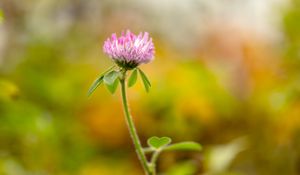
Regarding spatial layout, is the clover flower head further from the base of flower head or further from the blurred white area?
the blurred white area

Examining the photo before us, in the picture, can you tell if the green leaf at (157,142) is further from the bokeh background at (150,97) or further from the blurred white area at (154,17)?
the blurred white area at (154,17)

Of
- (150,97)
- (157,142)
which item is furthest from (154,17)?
(157,142)

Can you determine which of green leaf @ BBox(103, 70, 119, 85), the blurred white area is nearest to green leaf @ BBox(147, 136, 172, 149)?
green leaf @ BBox(103, 70, 119, 85)

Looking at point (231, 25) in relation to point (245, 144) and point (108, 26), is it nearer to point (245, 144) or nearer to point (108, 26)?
point (108, 26)

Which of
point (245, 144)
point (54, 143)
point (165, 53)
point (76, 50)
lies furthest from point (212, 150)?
point (76, 50)

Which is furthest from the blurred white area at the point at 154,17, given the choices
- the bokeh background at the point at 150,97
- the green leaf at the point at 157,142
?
the green leaf at the point at 157,142

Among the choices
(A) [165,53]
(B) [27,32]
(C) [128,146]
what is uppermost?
(B) [27,32]
